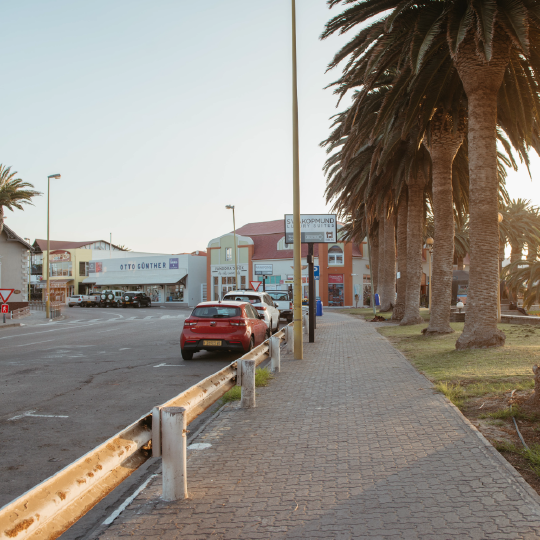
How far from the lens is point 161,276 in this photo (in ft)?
224

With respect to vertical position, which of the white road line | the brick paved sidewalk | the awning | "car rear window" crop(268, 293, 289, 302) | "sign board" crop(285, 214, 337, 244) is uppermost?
"sign board" crop(285, 214, 337, 244)

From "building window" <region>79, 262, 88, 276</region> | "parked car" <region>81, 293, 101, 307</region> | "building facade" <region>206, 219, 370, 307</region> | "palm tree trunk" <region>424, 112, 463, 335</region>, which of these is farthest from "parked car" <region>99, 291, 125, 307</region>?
"palm tree trunk" <region>424, 112, 463, 335</region>

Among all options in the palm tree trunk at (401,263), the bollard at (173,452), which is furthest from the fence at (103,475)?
the palm tree trunk at (401,263)

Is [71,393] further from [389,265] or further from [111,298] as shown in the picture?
[111,298]

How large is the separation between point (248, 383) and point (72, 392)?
3.53 m

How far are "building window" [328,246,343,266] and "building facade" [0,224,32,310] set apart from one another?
1169 inches

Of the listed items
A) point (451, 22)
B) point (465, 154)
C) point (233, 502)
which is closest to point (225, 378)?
point (233, 502)

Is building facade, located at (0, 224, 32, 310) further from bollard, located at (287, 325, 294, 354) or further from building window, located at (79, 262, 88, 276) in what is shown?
bollard, located at (287, 325, 294, 354)

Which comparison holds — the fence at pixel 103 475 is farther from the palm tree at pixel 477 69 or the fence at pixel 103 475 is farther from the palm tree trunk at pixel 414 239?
the palm tree trunk at pixel 414 239

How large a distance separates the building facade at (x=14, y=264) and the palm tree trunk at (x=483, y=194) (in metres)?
39.1

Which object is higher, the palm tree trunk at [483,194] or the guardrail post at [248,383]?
the palm tree trunk at [483,194]

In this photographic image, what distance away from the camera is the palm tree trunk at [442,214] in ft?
52.5

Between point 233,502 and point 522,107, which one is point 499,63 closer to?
point 522,107

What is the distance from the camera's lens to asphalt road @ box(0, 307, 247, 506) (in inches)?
217
